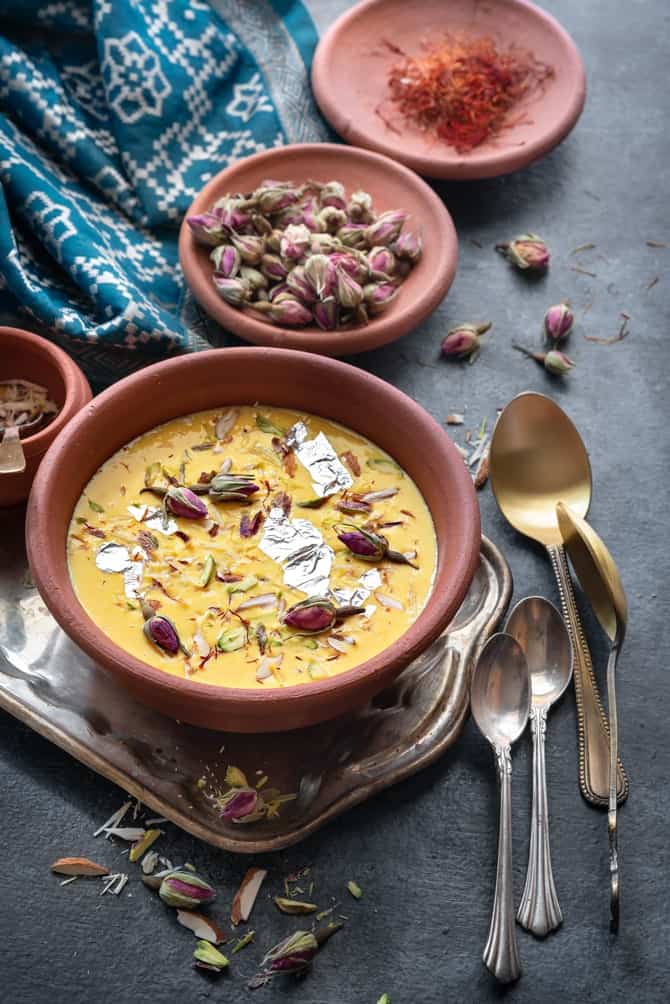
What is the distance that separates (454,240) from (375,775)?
0.81 m

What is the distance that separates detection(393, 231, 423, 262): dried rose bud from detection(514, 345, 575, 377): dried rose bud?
0.73ft

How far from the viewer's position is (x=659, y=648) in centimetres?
128

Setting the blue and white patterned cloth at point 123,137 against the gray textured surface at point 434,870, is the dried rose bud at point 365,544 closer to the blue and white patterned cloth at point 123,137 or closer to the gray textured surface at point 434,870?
the gray textured surface at point 434,870

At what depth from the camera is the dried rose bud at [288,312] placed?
1.44 meters

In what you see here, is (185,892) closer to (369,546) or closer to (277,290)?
(369,546)

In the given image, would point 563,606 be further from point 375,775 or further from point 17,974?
point 17,974

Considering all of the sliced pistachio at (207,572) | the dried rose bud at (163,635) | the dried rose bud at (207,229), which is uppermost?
the dried rose bud at (207,229)

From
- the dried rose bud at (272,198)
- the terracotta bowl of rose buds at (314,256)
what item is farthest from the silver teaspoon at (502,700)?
the dried rose bud at (272,198)

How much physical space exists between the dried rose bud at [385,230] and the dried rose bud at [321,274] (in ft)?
0.41

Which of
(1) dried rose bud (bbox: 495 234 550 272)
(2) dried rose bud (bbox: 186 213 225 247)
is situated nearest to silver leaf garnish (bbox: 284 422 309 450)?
(2) dried rose bud (bbox: 186 213 225 247)

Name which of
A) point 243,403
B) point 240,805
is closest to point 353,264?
point 243,403

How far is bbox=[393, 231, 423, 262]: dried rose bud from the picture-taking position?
60.7 inches

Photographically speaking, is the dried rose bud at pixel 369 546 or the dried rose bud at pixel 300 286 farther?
the dried rose bud at pixel 300 286

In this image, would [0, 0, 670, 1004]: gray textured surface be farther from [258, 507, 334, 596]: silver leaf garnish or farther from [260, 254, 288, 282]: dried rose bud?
[260, 254, 288, 282]: dried rose bud
